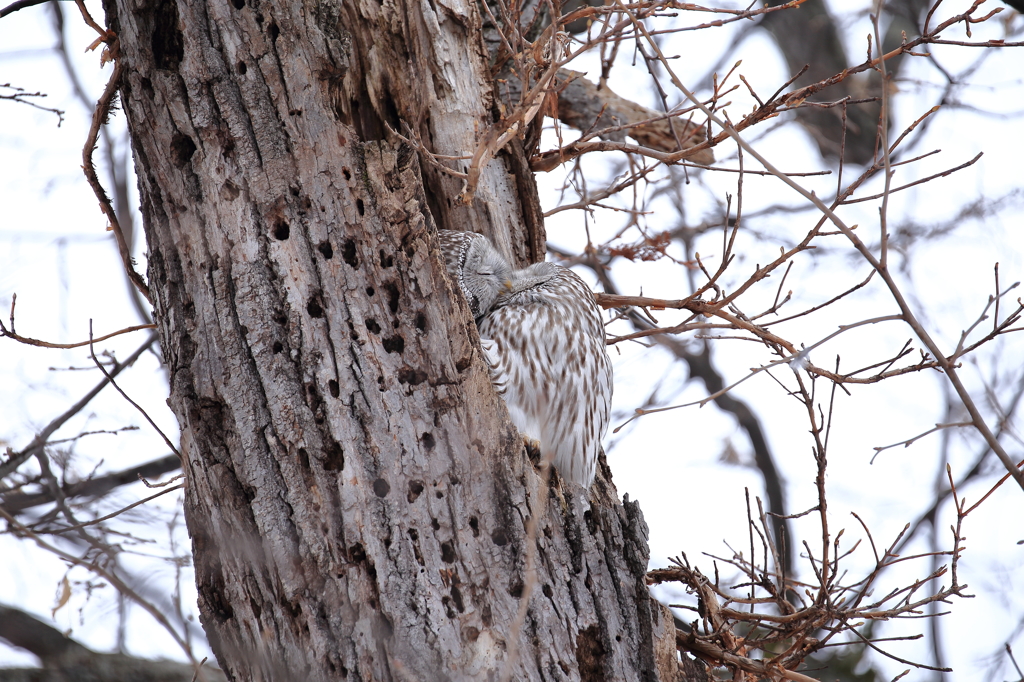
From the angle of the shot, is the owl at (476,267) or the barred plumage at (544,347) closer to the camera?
the barred plumage at (544,347)

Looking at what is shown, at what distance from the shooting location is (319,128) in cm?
244

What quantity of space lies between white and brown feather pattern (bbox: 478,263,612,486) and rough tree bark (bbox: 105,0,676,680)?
0.56 meters

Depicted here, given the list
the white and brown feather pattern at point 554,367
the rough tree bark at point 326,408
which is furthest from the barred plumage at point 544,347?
the rough tree bark at point 326,408

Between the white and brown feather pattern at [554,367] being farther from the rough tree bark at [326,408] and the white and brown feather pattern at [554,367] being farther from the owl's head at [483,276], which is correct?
the rough tree bark at [326,408]

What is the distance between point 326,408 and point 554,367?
111 cm

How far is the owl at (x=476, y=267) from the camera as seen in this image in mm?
3285

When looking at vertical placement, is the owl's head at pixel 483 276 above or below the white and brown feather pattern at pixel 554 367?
above

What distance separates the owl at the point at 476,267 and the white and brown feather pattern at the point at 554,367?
0.06m

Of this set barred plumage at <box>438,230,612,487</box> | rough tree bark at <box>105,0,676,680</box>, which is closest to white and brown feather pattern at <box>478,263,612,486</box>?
barred plumage at <box>438,230,612,487</box>

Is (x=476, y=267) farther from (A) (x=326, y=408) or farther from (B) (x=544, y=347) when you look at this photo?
(A) (x=326, y=408)

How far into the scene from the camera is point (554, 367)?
3168 millimetres

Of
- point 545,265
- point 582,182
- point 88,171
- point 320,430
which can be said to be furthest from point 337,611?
point 582,182

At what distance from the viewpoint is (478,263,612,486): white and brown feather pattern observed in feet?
10.1

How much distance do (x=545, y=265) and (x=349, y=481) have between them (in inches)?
63.2
